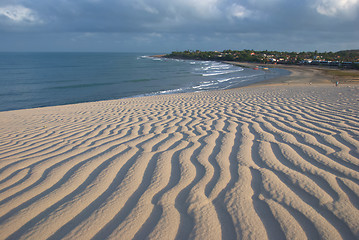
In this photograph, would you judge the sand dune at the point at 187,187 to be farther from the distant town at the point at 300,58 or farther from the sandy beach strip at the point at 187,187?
the distant town at the point at 300,58

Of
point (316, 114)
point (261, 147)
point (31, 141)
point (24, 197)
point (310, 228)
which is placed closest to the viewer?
point (310, 228)

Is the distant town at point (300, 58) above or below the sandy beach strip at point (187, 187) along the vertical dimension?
below

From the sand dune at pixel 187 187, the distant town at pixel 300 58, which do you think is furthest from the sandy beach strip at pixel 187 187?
the distant town at pixel 300 58

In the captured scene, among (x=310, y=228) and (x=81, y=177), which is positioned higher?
(x=310, y=228)

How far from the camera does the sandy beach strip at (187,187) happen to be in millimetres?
1324

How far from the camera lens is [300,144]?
257cm

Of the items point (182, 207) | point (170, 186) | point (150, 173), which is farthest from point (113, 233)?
point (150, 173)

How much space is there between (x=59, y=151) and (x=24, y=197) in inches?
43.2

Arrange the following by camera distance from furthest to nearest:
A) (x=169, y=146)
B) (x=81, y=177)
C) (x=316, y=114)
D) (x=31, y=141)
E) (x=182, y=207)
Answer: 1. (x=316, y=114)
2. (x=31, y=141)
3. (x=169, y=146)
4. (x=81, y=177)
5. (x=182, y=207)

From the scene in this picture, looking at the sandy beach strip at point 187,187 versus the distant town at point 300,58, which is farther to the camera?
the distant town at point 300,58

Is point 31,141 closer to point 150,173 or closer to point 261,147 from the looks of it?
point 150,173

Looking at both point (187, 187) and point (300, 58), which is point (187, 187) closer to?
point (187, 187)

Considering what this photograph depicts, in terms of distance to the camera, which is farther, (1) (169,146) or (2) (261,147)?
(1) (169,146)

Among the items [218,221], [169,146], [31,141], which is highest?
[218,221]
